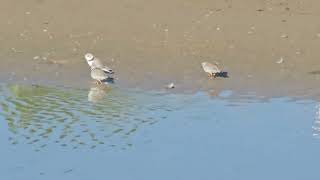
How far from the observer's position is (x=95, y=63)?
35.2ft

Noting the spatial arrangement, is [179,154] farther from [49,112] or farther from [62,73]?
[62,73]

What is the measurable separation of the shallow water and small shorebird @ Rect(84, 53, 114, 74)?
34 centimetres

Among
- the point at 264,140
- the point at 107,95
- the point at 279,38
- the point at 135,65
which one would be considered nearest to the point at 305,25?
the point at 279,38

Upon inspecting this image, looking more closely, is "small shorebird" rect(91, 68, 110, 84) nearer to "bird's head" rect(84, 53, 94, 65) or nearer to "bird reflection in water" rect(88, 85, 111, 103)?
"bird reflection in water" rect(88, 85, 111, 103)

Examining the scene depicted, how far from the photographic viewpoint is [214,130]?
27.9 feet

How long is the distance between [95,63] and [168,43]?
1497 mm

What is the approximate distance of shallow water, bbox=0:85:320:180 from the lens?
24.1ft

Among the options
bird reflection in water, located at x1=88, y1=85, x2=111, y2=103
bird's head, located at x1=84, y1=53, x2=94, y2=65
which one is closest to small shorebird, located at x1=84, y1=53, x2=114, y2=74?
bird's head, located at x1=84, y1=53, x2=94, y2=65

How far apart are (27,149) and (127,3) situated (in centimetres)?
553

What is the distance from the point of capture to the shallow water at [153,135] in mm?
7352

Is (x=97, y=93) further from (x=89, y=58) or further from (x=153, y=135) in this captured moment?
(x=153, y=135)

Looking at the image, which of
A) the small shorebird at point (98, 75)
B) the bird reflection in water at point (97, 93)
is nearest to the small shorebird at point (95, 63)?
the small shorebird at point (98, 75)

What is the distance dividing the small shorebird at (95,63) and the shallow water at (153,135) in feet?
1.11

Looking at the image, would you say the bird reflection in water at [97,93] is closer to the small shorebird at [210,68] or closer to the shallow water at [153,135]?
the shallow water at [153,135]
